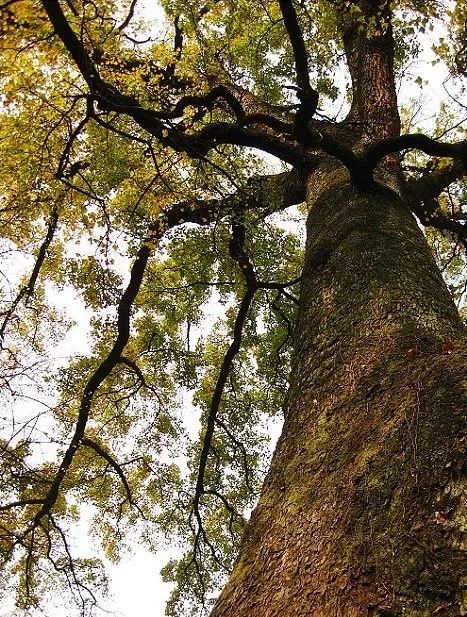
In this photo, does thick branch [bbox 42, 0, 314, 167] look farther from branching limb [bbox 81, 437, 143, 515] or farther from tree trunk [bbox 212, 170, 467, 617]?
branching limb [bbox 81, 437, 143, 515]

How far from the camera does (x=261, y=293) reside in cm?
947

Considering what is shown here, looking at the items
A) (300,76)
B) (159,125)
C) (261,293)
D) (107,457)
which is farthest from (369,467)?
(261,293)

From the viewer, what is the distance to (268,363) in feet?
31.8

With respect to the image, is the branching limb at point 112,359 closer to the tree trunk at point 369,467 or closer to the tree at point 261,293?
the tree at point 261,293

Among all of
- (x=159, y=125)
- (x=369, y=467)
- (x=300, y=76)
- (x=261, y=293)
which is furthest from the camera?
(x=261, y=293)

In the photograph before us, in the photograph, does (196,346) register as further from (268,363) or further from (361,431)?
(361,431)

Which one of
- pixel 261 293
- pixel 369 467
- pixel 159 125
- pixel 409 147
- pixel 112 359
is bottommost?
pixel 369 467

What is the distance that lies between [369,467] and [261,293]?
7.64 metres

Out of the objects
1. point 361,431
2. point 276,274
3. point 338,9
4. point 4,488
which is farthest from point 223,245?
point 361,431

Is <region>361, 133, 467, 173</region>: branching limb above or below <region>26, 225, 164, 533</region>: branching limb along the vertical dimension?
below

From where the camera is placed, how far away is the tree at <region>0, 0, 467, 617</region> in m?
1.71

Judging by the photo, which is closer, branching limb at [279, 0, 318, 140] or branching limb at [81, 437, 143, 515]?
branching limb at [279, 0, 318, 140]

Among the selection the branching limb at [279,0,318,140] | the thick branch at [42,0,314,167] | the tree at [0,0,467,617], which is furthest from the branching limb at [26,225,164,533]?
the branching limb at [279,0,318,140]

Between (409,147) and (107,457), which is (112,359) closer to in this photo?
(107,457)
